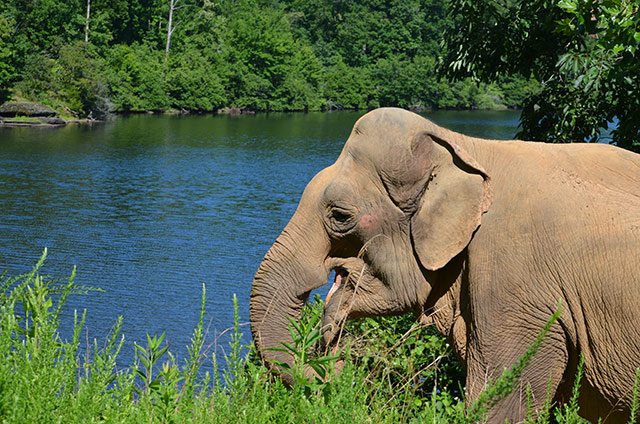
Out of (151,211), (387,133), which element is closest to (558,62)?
(387,133)

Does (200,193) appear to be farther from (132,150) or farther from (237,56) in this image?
(237,56)

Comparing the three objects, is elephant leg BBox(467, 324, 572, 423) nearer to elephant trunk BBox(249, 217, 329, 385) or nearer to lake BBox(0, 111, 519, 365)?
elephant trunk BBox(249, 217, 329, 385)

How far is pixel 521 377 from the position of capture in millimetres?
3721

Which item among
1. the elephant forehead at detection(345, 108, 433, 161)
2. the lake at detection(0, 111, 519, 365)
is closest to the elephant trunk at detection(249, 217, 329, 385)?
the elephant forehead at detection(345, 108, 433, 161)

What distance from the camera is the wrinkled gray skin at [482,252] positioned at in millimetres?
3666

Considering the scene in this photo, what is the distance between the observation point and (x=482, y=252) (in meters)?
3.86

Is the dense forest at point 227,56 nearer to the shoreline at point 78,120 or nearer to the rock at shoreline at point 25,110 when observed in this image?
the shoreline at point 78,120

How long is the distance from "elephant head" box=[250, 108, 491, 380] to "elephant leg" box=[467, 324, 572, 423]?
1.42 feet

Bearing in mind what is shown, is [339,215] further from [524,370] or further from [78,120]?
[78,120]

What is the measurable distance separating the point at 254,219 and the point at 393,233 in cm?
2781

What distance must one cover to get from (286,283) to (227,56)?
3460 inches

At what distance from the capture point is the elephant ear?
3912mm

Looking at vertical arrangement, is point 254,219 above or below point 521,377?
below

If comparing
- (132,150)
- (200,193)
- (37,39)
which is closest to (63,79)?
(37,39)
